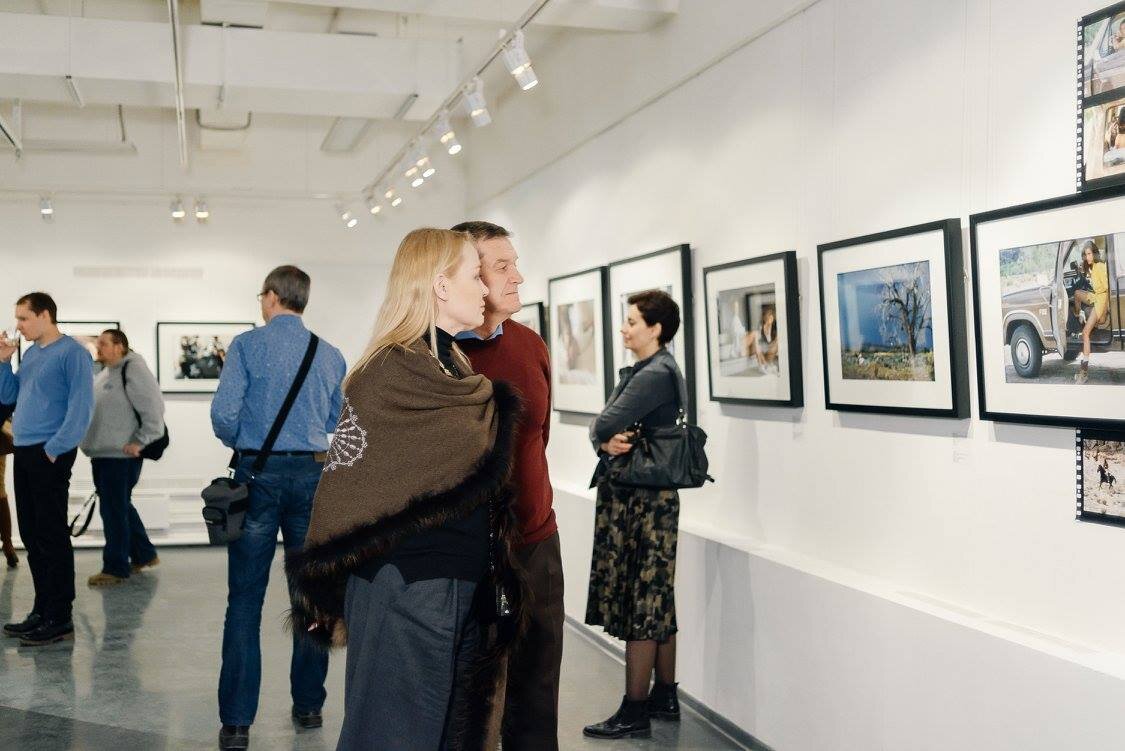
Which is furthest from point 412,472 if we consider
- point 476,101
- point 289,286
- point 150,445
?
point 150,445

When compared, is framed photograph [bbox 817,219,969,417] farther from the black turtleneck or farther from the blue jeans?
the blue jeans

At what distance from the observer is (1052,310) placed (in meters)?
2.91

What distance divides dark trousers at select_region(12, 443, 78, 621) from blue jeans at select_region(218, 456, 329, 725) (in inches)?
82.5

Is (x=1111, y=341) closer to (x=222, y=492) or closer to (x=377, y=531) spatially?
(x=377, y=531)

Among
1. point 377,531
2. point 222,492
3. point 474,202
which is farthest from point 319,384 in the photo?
point 474,202

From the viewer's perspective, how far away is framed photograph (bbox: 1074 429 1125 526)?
2721 millimetres

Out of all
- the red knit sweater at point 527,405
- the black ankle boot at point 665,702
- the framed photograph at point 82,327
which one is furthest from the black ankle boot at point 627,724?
the framed photograph at point 82,327

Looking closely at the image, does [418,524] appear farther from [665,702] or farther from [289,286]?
[665,702]

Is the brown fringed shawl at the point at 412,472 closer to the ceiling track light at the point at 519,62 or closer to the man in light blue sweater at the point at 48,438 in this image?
the ceiling track light at the point at 519,62

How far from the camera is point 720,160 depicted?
497cm

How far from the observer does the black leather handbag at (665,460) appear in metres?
4.27

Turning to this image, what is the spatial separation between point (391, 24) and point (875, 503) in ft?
18.0

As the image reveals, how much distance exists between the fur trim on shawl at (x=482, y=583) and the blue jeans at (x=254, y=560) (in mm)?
1823

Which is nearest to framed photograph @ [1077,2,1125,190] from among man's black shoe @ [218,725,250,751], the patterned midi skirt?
the patterned midi skirt
